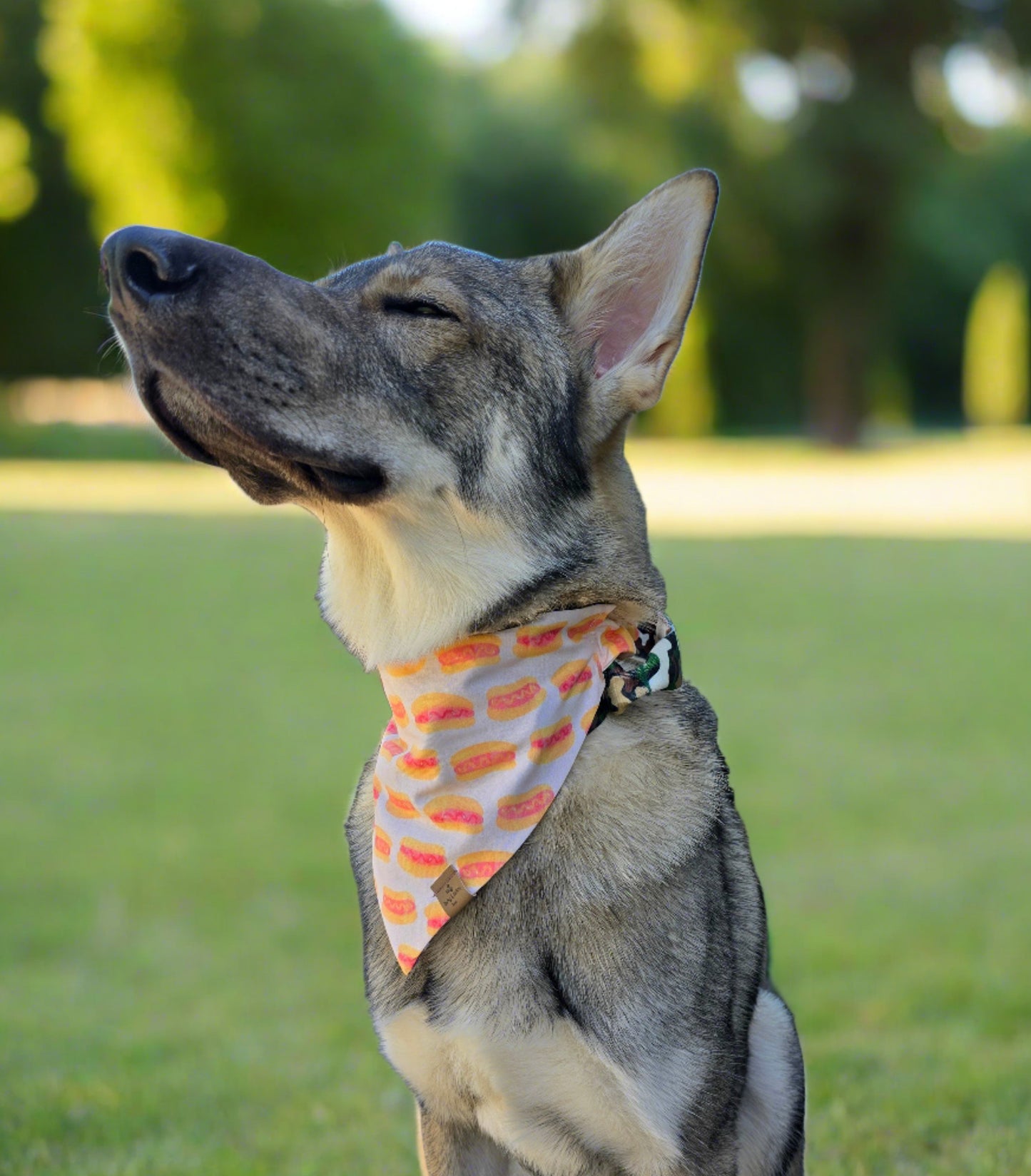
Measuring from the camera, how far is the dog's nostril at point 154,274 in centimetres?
242

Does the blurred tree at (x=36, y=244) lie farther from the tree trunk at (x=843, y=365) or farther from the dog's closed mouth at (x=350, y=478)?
the dog's closed mouth at (x=350, y=478)

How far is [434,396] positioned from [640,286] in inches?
20.2

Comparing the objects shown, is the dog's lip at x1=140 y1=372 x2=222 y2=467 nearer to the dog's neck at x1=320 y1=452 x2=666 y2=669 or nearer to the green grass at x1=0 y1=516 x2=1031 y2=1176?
the dog's neck at x1=320 y1=452 x2=666 y2=669

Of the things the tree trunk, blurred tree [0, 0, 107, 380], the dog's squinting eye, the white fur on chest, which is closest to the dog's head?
the dog's squinting eye

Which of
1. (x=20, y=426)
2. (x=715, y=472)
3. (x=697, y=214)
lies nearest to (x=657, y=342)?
(x=697, y=214)

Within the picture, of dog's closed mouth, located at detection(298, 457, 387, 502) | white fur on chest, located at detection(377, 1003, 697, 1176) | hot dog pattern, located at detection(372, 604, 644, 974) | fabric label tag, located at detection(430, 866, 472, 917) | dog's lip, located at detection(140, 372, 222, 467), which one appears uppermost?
dog's lip, located at detection(140, 372, 222, 467)

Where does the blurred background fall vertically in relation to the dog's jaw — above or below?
below

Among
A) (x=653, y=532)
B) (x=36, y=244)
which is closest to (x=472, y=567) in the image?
(x=653, y=532)

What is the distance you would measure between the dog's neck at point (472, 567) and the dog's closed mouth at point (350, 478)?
0.06m

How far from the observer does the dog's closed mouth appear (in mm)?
2545

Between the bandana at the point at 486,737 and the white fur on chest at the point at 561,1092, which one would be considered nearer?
the white fur on chest at the point at 561,1092

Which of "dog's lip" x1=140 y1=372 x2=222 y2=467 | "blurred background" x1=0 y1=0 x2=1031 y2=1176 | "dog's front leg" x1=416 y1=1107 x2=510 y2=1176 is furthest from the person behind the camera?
"blurred background" x1=0 y1=0 x2=1031 y2=1176

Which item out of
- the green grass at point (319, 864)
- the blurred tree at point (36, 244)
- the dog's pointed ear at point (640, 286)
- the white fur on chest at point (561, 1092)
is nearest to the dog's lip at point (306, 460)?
the dog's pointed ear at point (640, 286)

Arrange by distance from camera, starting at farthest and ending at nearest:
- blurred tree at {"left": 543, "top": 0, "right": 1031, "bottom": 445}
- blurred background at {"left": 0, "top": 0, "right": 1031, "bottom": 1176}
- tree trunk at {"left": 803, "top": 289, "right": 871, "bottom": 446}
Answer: tree trunk at {"left": 803, "top": 289, "right": 871, "bottom": 446}, blurred tree at {"left": 543, "top": 0, "right": 1031, "bottom": 445}, blurred background at {"left": 0, "top": 0, "right": 1031, "bottom": 1176}
